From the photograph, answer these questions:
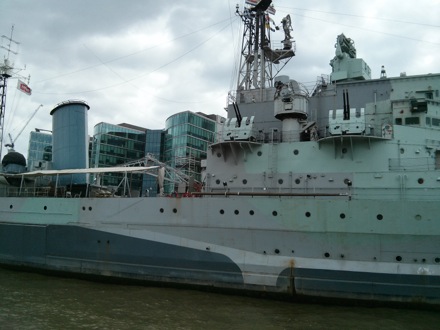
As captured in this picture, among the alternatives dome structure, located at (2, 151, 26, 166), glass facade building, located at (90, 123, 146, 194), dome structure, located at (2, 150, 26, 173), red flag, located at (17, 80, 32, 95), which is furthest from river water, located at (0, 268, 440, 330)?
glass facade building, located at (90, 123, 146, 194)

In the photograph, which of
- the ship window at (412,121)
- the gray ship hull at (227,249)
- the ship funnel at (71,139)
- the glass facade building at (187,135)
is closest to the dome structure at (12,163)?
the ship funnel at (71,139)

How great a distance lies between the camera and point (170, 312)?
915 cm

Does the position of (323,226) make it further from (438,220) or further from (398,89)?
(398,89)

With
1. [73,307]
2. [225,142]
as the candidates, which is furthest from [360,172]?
[73,307]

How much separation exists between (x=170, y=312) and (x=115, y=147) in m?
43.0

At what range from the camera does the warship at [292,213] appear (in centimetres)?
1026

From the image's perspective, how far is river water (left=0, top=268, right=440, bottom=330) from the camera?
8219 millimetres

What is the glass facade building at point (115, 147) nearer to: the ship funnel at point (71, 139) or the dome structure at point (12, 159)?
the dome structure at point (12, 159)

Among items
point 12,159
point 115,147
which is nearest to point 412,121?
point 12,159

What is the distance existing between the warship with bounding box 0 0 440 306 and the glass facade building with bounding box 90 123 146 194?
3240 cm

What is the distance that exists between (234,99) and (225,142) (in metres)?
2.88

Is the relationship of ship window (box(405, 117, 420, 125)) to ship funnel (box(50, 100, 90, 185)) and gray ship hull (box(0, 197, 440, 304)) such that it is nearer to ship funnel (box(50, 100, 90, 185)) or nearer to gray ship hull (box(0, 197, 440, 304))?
gray ship hull (box(0, 197, 440, 304))

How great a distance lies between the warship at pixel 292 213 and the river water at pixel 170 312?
670 millimetres

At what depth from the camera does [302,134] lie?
13250 millimetres
